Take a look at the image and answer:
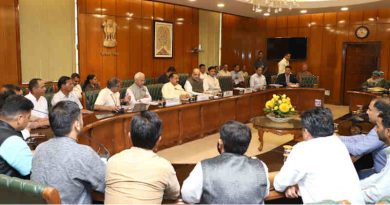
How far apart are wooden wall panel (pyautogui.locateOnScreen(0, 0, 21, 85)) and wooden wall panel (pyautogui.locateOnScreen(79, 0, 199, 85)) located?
142cm

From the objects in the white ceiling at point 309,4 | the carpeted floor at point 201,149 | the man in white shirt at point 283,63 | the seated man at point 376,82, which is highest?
the white ceiling at point 309,4

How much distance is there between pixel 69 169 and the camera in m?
1.86

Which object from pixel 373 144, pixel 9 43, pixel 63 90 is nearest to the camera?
pixel 373 144

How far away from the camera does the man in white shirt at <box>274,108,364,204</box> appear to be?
195cm

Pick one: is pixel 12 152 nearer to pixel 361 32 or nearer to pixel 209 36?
pixel 209 36

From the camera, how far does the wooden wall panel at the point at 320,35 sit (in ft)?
33.6

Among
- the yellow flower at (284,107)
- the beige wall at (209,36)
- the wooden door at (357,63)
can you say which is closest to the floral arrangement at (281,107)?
the yellow flower at (284,107)

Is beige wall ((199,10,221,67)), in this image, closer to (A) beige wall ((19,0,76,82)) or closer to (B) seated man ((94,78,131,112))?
(A) beige wall ((19,0,76,82))

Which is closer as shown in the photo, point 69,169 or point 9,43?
point 69,169

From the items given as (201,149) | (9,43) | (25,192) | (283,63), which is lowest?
(201,149)

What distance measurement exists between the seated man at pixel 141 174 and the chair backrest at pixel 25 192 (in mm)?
280

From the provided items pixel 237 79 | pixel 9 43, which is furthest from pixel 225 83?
pixel 9 43

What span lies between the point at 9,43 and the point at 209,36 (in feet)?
20.0

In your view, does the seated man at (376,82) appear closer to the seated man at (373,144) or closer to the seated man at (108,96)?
the seated man at (108,96)
